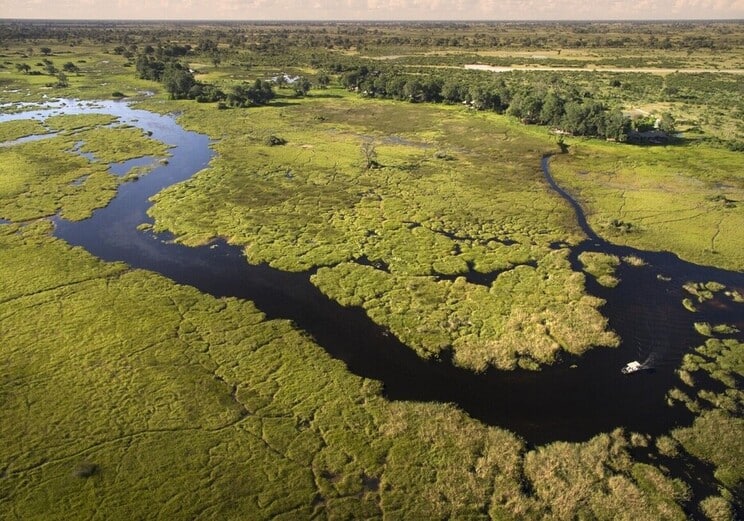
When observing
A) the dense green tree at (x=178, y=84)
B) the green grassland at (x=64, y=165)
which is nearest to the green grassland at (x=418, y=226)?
the green grassland at (x=64, y=165)

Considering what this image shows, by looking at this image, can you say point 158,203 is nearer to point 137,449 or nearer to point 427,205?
point 427,205

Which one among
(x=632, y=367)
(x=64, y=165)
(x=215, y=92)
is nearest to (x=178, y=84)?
(x=215, y=92)

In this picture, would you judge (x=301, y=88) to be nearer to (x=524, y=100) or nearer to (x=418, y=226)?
(x=524, y=100)

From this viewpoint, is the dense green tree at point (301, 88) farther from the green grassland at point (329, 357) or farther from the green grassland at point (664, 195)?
the green grassland at point (664, 195)

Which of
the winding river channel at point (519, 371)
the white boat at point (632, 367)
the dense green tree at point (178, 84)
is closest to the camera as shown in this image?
the winding river channel at point (519, 371)

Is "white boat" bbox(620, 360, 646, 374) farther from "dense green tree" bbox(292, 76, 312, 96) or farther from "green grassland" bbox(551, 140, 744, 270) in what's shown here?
"dense green tree" bbox(292, 76, 312, 96)
